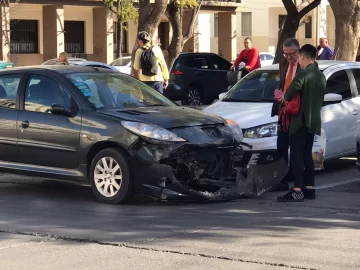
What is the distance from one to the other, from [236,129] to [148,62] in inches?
154

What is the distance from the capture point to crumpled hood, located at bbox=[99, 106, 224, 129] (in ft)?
29.6

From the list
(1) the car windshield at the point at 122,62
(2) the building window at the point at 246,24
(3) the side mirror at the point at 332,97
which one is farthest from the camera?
(2) the building window at the point at 246,24

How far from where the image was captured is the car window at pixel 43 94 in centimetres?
958

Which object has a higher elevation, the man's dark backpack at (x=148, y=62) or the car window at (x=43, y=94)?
the man's dark backpack at (x=148, y=62)

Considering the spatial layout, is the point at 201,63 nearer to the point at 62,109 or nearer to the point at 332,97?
the point at 332,97

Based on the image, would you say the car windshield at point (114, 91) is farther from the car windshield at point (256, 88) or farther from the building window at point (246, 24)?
the building window at point (246, 24)

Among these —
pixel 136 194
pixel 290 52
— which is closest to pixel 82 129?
pixel 136 194

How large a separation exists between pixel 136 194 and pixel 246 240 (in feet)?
8.92

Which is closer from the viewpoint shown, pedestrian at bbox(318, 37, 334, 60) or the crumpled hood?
the crumpled hood

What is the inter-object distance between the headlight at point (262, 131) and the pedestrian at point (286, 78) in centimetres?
38

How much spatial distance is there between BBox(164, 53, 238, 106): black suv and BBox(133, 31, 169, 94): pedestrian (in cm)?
935

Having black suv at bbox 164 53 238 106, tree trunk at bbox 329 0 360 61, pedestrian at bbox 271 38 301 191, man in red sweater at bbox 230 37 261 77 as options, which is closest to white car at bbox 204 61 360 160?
pedestrian at bbox 271 38 301 191

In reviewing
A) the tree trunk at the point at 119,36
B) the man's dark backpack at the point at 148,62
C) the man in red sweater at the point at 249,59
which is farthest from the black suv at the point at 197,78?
the tree trunk at the point at 119,36

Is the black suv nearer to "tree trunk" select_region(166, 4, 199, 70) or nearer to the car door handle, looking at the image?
"tree trunk" select_region(166, 4, 199, 70)
